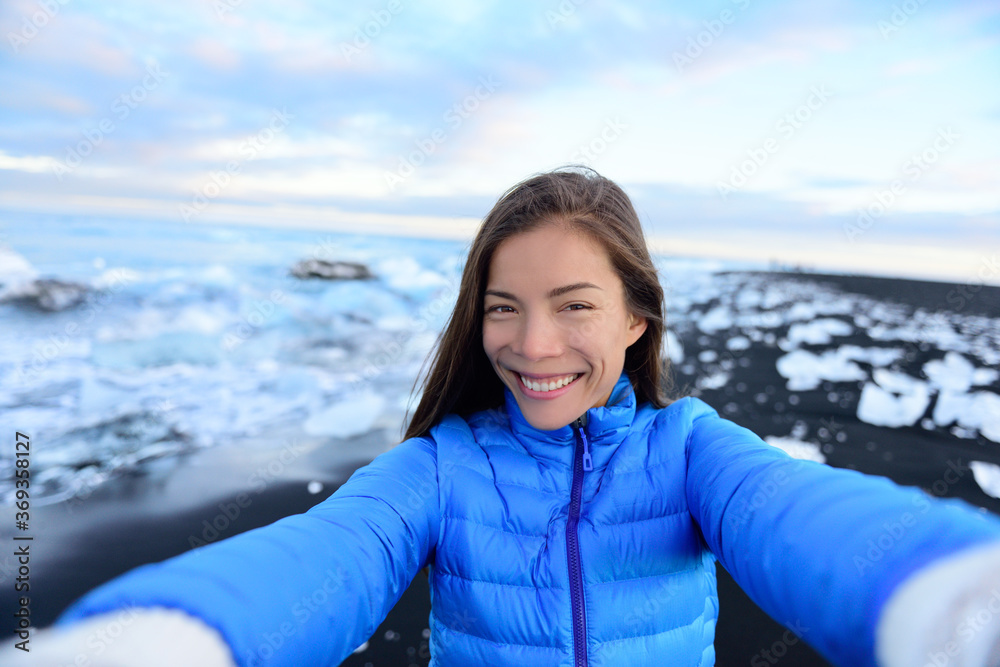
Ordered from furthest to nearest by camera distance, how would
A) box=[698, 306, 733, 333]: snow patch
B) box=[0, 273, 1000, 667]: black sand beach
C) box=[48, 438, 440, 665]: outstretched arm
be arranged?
box=[698, 306, 733, 333]: snow patch → box=[0, 273, 1000, 667]: black sand beach → box=[48, 438, 440, 665]: outstretched arm

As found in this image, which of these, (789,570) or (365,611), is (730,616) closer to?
(789,570)

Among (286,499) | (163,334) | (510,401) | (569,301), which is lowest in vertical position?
(286,499)

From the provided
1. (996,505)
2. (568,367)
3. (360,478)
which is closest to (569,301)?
(568,367)

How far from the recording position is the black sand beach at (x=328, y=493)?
2289mm

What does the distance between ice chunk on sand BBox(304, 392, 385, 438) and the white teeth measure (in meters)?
3.04

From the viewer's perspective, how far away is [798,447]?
3957 millimetres

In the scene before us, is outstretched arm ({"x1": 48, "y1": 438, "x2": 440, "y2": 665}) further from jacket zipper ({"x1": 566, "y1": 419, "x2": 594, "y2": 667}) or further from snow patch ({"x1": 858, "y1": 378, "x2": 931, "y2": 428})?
snow patch ({"x1": 858, "y1": 378, "x2": 931, "y2": 428})

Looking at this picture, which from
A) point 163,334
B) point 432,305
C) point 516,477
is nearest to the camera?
point 516,477

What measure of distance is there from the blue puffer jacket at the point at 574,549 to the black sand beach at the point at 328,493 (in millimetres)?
1234

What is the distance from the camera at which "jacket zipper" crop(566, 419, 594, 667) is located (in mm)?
1139

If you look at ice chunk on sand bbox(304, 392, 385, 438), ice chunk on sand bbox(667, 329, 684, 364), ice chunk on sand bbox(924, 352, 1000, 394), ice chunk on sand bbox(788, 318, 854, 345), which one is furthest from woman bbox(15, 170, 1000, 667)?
ice chunk on sand bbox(788, 318, 854, 345)

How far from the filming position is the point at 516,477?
1.32 meters

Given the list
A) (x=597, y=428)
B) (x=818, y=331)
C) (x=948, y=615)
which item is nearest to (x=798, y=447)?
(x=597, y=428)

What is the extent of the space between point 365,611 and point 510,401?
64 centimetres
